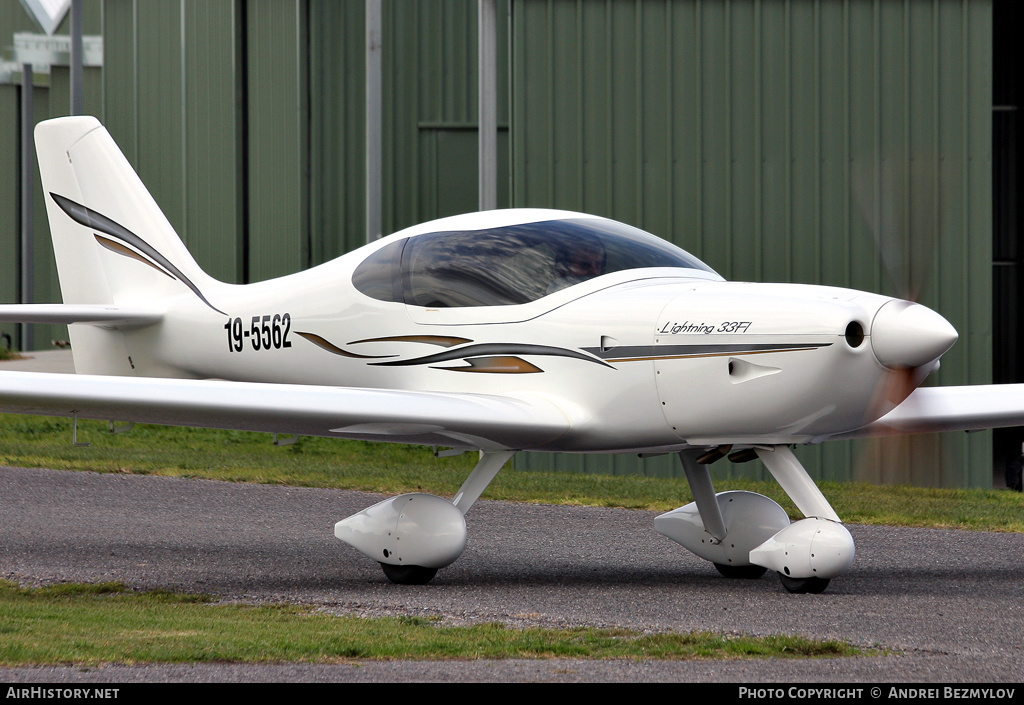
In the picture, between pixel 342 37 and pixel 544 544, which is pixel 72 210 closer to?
pixel 544 544

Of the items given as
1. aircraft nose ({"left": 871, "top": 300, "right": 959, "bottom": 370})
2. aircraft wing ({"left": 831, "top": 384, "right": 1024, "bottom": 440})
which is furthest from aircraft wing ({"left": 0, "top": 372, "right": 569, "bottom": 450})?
aircraft wing ({"left": 831, "top": 384, "right": 1024, "bottom": 440})

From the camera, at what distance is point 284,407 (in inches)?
272

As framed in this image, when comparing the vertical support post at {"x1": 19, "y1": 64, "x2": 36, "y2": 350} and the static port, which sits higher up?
the vertical support post at {"x1": 19, "y1": 64, "x2": 36, "y2": 350}

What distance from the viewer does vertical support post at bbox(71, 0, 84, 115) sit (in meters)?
16.2

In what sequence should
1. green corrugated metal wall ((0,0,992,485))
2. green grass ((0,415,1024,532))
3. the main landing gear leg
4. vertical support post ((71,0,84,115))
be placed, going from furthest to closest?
vertical support post ((71,0,84,115))
green corrugated metal wall ((0,0,992,485))
green grass ((0,415,1024,532))
the main landing gear leg

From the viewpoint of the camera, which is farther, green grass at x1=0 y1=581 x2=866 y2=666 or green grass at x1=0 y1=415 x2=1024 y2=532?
green grass at x1=0 y1=415 x2=1024 y2=532

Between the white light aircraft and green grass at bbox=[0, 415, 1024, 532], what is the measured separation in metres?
3.48

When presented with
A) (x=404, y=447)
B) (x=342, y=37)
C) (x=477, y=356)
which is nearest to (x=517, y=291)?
(x=477, y=356)

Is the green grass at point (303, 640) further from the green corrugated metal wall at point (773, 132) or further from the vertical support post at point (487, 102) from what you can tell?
the vertical support post at point (487, 102)

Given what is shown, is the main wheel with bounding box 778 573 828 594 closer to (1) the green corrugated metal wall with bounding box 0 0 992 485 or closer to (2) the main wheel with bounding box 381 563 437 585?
(2) the main wheel with bounding box 381 563 437 585

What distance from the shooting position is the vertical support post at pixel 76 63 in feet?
53.2

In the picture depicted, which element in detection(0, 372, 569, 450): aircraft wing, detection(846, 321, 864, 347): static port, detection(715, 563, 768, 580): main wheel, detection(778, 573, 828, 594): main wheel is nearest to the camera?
detection(846, 321, 864, 347): static port

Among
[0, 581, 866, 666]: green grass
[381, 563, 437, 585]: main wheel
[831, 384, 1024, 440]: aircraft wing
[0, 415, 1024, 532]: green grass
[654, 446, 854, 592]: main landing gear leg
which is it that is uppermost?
[831, 384, 1024, 440]: aircraft wing
